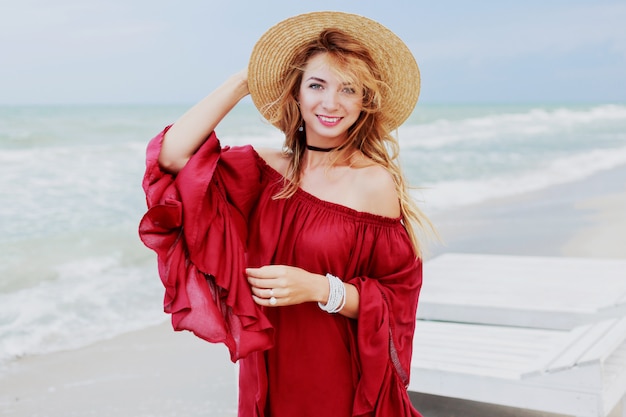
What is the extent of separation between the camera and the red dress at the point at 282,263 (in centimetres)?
201

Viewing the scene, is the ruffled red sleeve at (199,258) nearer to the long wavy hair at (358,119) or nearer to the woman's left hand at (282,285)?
the woman's left hand at (282,285)

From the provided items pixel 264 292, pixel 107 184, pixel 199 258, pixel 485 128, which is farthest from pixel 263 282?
pixel 485 128

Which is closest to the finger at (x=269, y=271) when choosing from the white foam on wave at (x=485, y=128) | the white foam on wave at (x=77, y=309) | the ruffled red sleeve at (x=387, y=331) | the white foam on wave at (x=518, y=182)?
the ruffled red sleeve at (x=387, y=331)

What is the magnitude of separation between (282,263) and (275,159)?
0.32 meters

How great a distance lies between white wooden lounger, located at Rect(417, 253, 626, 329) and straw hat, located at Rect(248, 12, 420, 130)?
97.4 inches

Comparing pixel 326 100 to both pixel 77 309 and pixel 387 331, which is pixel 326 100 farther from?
pixel 77 309

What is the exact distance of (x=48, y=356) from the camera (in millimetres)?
5578

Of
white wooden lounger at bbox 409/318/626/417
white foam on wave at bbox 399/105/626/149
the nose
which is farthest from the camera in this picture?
white foam on wave at bbox 399/105/626/149

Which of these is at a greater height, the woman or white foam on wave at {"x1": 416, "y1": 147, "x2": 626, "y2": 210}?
the woman

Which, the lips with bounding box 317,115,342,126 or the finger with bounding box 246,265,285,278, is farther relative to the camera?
the lips with bounding box 317,115,342,126

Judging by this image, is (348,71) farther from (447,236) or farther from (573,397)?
(447,236)

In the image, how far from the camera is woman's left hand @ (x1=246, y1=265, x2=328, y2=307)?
2.00m

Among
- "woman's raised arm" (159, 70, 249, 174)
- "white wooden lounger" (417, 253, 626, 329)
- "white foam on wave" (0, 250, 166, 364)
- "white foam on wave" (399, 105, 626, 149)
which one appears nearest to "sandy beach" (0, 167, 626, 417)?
"white foam on wave" (0, 250, 166, 364)

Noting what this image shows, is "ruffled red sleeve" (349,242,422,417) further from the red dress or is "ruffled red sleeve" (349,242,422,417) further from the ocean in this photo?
the ocean
